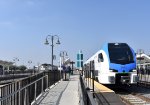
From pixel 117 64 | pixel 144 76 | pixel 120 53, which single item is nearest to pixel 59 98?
pixel 117 64

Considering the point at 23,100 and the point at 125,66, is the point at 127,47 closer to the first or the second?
the point at 125,66

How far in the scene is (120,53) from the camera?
103 ft

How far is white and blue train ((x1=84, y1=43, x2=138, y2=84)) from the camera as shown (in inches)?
1184

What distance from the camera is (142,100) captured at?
2542cm

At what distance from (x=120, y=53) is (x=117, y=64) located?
1105 mm

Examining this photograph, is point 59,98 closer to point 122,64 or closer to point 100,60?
point 122,64

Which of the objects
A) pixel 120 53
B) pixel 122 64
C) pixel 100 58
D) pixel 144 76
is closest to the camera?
pixel 122 64

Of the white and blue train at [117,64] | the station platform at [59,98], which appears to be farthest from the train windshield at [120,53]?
the station platform at [59,98]

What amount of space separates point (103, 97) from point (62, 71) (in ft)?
119

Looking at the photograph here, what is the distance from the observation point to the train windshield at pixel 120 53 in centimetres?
3067

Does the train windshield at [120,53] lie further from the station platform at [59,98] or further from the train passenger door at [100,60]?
the station platform at [59,98]

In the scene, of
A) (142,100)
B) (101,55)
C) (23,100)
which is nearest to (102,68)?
(101,55)

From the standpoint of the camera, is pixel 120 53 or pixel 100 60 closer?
pixel 120 53

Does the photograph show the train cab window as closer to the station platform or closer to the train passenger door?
the train passenger door
